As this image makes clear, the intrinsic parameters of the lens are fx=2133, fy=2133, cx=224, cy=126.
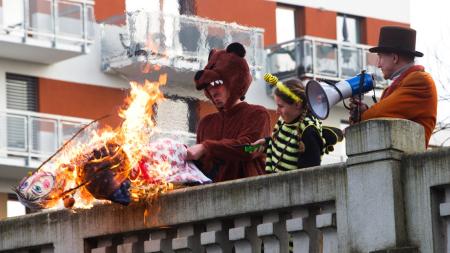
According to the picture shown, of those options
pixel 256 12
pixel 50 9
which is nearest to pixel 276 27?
pixel 256 12

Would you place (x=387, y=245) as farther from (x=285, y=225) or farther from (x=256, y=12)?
(x=256, y=12)

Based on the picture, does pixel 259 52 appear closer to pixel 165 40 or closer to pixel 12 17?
pixel 165 40

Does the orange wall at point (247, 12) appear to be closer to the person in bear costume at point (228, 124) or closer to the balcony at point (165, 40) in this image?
the balcony at point (165, 40)

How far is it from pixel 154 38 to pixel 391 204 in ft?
104

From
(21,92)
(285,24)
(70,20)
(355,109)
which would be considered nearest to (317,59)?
(285,24)

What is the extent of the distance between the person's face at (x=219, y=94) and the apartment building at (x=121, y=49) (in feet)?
77.0

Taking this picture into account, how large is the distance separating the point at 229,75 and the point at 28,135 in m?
28.9

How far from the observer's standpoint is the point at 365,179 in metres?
12.5

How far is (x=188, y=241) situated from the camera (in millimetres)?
13625

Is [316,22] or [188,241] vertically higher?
[316,22]

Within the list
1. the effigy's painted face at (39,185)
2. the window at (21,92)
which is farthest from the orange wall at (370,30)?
the effigy's painted face at (39,185)

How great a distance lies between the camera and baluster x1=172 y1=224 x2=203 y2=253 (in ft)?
44.7

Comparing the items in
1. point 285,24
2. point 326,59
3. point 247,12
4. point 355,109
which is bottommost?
point 355,109

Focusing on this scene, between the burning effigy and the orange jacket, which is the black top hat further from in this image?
the burning effigy
